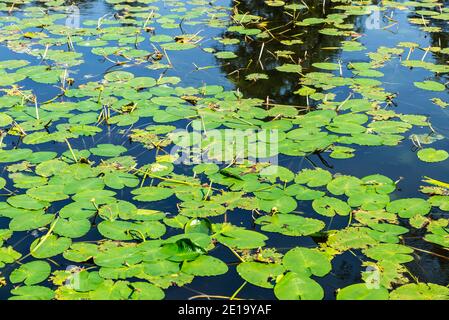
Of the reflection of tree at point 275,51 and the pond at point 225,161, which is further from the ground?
the reflection of tree at point 275,51

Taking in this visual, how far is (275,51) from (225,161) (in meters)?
2.10

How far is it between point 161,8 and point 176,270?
15.6ft

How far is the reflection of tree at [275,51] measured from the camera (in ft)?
14.2

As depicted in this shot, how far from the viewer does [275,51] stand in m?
5.09

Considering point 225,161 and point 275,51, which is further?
point 275,51

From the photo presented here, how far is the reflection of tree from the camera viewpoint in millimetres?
4320

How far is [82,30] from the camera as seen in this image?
573 centimetres

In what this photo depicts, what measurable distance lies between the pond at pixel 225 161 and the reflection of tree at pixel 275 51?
0.08 feet

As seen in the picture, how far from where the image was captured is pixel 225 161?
328 centimetres

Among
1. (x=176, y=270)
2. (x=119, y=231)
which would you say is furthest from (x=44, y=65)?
(x=176, y=270)

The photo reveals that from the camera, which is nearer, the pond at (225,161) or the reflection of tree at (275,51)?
the pond at (225,161)

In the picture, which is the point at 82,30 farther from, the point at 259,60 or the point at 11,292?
the point at 11,292

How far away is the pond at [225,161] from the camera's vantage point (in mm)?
2412
